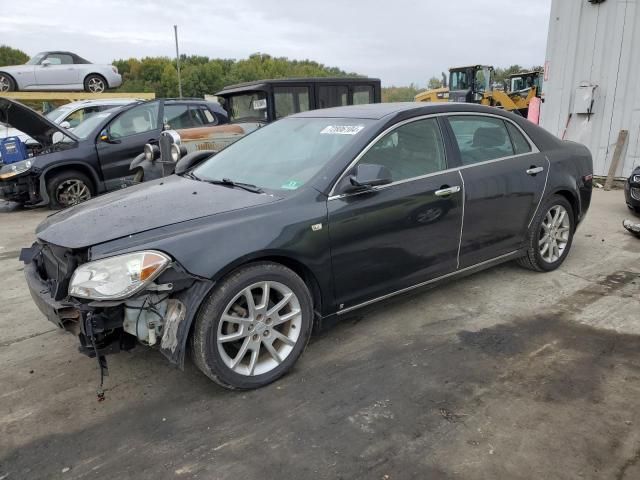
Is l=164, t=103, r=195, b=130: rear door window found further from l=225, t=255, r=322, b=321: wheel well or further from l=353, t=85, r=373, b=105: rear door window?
l=225, t=255, r=322, b=321: wheel well

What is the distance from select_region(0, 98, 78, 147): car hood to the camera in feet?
23.1

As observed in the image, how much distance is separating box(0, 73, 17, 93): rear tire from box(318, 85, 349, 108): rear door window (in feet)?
38.5

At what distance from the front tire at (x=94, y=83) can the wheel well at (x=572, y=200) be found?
1624cm

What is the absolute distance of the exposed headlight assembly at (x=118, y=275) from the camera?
8.57ft

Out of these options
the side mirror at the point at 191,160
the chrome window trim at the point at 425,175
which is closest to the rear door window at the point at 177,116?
the side mirror at the point at 191,160

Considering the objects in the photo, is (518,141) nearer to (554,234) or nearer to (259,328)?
(554,234)

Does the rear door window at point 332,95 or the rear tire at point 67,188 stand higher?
the rear door window at point 332,95

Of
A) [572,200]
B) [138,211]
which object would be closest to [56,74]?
[138,211]

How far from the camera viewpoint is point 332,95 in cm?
888

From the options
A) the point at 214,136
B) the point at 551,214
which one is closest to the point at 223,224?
the point at 551,214

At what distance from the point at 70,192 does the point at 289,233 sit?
6.77m

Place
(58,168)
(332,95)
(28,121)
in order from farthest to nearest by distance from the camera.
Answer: (332,95), (58,168), (28,121)

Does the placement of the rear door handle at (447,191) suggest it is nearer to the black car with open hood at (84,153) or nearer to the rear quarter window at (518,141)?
the rear quarter window at (518,141)

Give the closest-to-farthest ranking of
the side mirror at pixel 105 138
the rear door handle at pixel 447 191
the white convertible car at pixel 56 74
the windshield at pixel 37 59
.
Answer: the rear door handle at pixel 447 191 → the side mirror at pixel 105 138 → the white convertible car at pixel 56 74 → the windshield at pixel 37 59
